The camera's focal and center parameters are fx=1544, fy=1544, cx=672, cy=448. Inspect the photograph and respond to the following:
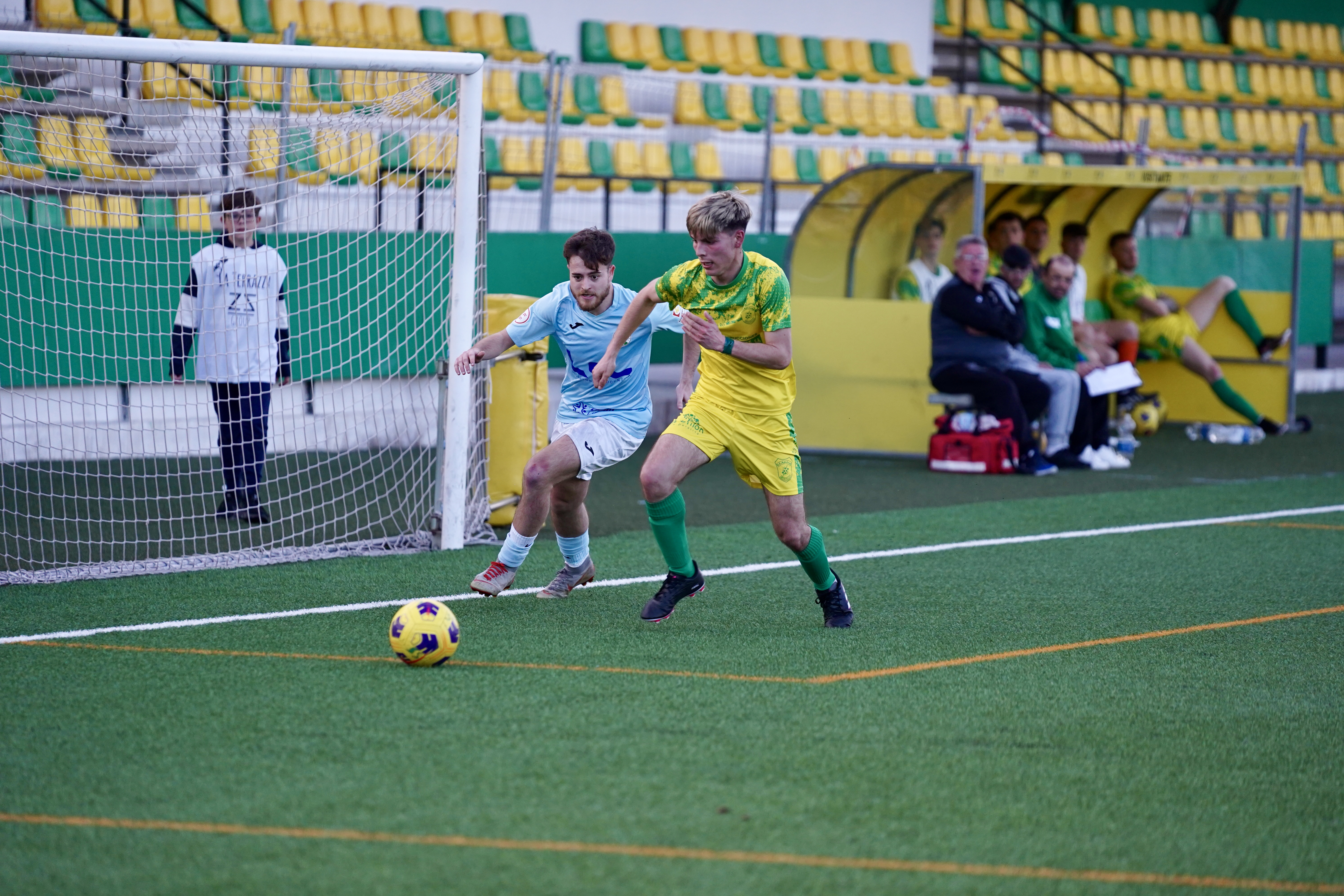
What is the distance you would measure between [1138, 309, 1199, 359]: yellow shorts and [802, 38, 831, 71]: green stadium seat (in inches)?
308

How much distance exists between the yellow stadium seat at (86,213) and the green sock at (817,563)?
5518 millimetres

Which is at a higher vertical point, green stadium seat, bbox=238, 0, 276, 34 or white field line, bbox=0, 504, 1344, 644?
green stadium seat, bbox=238, 0, 276, 34

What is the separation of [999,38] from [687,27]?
5266mm

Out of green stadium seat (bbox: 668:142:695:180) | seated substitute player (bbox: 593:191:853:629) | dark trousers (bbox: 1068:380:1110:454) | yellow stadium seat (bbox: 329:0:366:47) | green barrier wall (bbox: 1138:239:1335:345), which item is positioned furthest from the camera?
green stadium seat (bbox: 668:142:695:180)

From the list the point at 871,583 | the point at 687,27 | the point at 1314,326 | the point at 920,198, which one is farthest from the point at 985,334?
the point at 687,27

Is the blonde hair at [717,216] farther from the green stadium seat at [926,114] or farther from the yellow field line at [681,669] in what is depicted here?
the green stadium seat at [926,114]

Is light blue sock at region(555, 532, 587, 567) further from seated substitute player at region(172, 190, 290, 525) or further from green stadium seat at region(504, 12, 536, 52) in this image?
green stadium seat at region(504, 12, 536, 52)

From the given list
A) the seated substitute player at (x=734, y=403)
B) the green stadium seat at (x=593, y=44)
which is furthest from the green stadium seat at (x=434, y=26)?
the seated substitute player at (x=734, y=403)

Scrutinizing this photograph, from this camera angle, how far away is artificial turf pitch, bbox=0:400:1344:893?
11.3ft

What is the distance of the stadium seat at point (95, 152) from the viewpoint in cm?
927

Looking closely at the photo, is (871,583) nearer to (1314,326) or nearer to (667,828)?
(667,828)

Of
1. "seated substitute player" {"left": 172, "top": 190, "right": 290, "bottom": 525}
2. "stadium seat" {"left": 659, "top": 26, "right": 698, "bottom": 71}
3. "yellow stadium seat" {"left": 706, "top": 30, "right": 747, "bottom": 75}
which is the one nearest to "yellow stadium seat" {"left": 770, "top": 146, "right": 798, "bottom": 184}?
"stadium seat" {"left": 659, "top": 26, "right": 698, "bottom": 71}

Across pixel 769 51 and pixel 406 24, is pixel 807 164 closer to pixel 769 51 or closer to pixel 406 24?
pixel 769 51

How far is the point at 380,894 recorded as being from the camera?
3.23m
